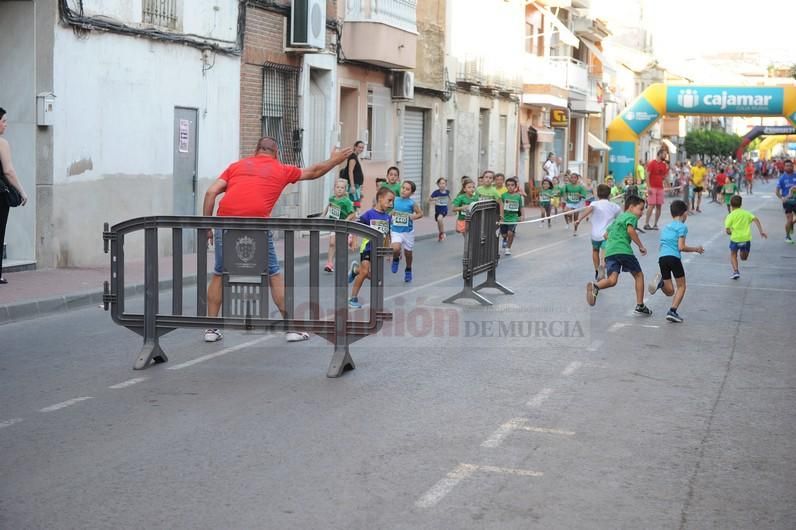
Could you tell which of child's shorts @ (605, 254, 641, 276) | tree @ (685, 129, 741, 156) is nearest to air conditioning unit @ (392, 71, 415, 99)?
child's shorts @ (605, 254, 641, 276)

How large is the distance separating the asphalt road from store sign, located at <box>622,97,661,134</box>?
29948 mm

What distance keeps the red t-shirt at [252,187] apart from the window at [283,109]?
12.8 metres

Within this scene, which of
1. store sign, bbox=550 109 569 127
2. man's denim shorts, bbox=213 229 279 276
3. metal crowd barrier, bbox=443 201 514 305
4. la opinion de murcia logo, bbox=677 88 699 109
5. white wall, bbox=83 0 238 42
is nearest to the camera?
man's denim shorts, bbox=213 229 279 276

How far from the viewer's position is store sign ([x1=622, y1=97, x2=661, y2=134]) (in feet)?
135

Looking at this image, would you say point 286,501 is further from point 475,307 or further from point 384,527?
point 475,307

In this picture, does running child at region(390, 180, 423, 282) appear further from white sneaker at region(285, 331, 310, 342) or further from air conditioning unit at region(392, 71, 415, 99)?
air conditioning unit at region(392, 71, 415, 99)

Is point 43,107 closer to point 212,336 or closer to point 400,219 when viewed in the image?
point 400,219

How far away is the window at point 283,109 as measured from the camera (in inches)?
896

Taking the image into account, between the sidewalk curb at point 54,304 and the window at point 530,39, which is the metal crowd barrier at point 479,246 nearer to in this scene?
the sidewalk curb at point 54,304

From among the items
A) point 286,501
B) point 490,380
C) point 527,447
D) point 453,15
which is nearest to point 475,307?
point 490,380

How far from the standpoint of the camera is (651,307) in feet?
44.1

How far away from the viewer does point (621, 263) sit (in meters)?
13.2

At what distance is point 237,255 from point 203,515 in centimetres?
400

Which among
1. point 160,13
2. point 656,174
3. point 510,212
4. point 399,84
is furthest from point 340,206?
point 656,174
